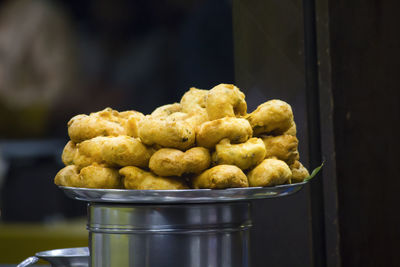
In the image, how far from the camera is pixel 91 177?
1.22 m

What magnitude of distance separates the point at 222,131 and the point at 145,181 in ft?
0.58

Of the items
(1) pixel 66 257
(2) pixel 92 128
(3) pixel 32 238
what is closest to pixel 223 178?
(2) pixel 92 128

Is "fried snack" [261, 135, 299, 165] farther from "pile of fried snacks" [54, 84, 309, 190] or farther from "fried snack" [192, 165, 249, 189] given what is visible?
"fried snack" [192, 165, 249, 189]

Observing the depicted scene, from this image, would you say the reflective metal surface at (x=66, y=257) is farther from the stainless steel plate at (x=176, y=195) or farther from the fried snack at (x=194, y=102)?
the fried snack at (x=194, y=102)

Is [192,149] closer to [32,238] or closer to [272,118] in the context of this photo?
[272,118]

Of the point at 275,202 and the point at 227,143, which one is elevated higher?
the point at 227,143

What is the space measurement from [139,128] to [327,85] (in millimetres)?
654

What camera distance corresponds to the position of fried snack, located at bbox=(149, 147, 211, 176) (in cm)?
117

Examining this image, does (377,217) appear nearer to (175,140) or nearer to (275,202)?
(275,202)

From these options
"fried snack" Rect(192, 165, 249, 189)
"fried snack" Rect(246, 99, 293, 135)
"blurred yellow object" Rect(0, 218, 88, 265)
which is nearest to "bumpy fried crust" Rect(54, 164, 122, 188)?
"fried snack" Rect(192, 165, 249, 189)

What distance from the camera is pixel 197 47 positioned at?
340 cm

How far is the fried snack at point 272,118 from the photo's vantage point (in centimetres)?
128

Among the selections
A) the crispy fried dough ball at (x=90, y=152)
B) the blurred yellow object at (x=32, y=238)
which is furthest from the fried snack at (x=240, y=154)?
the blurred yellow object at (x=32, y=238)

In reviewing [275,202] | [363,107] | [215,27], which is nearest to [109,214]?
[275,202]
